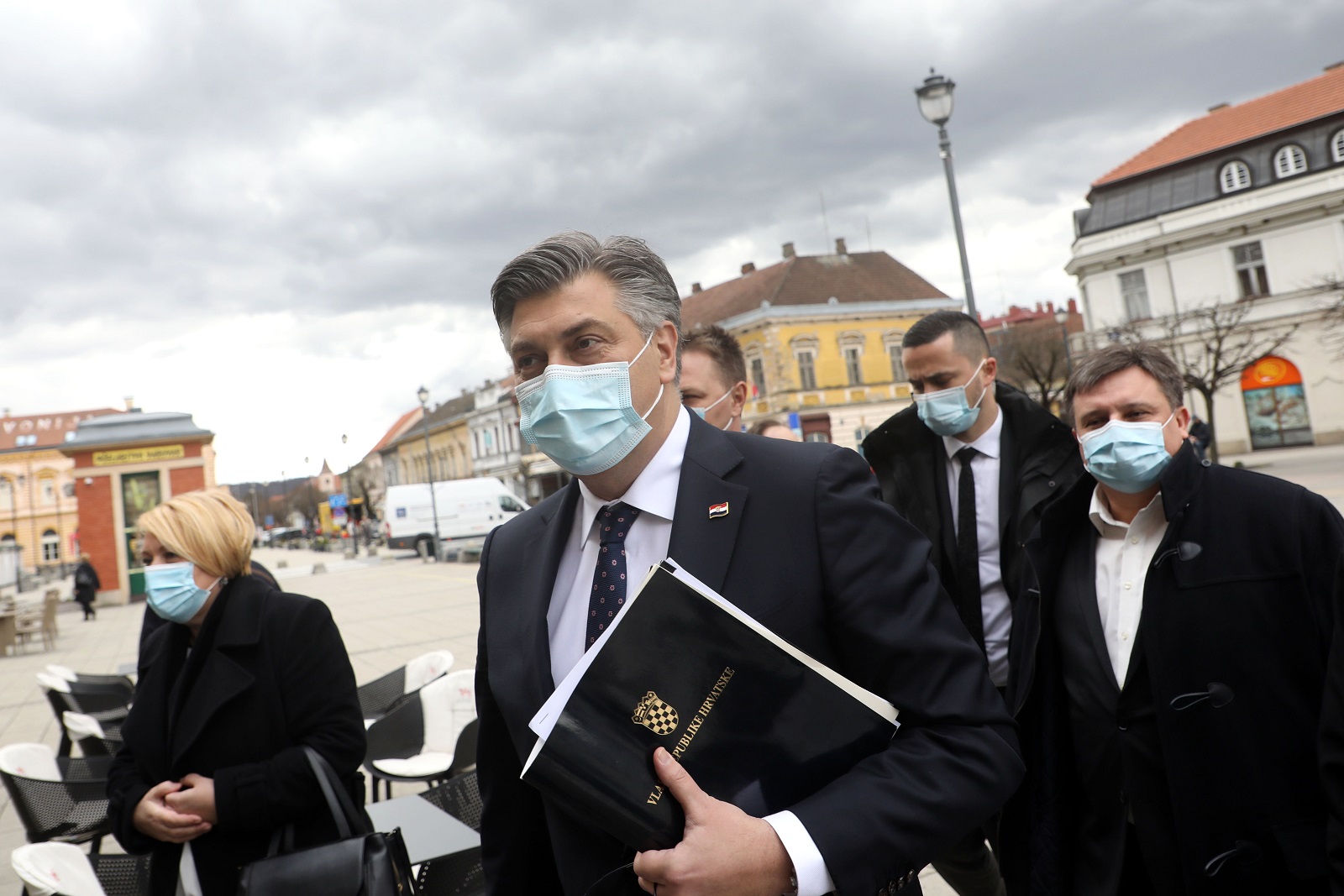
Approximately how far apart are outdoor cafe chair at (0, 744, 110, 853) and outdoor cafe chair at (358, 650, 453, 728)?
1.68 metres

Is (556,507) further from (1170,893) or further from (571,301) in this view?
(1170,893)

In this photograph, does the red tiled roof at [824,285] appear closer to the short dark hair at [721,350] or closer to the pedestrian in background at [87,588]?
the pedestrian in background at [87,588]

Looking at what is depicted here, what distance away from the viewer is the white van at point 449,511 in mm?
40906

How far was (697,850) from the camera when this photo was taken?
4.38 ft

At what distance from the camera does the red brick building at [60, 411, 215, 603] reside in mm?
30938

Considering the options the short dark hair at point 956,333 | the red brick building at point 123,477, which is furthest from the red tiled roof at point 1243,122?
the short dark hair at point 956,333

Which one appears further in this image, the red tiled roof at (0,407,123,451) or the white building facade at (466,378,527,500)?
the red tiled roof at (0,407,123,451)

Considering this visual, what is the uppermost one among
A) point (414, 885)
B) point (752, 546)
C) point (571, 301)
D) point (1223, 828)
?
point (571, 301)

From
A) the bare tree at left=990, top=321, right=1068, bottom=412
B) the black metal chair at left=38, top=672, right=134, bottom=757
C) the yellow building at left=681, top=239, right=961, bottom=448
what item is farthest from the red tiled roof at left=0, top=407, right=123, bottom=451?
the black metal chair at left=38, top=672, right=134, bottom=757

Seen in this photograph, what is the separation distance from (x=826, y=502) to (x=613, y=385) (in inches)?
20.6

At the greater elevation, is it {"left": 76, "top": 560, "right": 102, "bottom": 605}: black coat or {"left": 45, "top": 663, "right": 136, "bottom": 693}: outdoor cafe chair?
{"left": 76, "top": 560, "right": 102, "bottom": 605}: black coat

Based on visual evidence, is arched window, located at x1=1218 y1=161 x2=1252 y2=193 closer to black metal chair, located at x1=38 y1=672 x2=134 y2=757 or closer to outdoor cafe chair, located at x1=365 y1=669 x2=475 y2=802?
outdoor cafe chair, located at x1=365 y1=669 x2=475 y2=802

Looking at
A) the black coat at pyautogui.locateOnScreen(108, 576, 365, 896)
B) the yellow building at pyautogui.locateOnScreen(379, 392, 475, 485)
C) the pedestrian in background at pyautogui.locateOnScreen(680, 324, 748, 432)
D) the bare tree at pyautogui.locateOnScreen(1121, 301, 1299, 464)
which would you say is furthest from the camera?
the yellow building at pyautogui.locateOnScreen(379, 392, 475, 485)

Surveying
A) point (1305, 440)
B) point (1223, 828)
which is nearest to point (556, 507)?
point (1223, 828)
